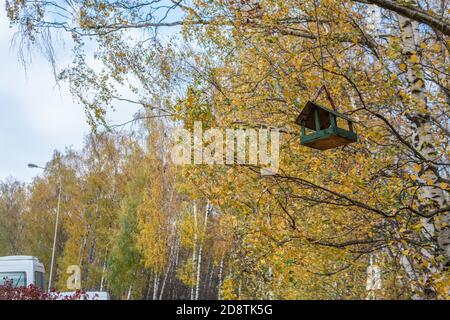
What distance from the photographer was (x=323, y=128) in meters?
3.79

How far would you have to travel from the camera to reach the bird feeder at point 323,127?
3.58 meters

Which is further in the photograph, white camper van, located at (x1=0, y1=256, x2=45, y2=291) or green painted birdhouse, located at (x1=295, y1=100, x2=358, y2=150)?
white camper van, located at (x1=0, y1=256, x2=45, y2=291)

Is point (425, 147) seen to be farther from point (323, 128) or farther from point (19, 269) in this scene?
point (19, 269)

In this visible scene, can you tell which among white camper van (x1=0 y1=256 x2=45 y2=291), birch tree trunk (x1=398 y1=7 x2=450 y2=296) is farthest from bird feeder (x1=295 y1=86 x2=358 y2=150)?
white camper van (x1=0 y1=256 x2=45 y2=291)

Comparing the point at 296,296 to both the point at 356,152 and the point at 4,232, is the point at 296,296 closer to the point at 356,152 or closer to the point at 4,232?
the point at 356,152

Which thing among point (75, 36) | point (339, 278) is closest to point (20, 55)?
point (75, 36)

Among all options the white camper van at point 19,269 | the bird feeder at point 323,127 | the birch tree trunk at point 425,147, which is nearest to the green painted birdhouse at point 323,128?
the bird feeder at point 323,127

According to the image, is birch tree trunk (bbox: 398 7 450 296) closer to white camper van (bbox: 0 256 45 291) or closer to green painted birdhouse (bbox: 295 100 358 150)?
green painted birdhouse (bbox: 295 100 358 150)

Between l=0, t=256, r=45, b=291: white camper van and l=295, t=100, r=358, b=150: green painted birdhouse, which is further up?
l=295, t=100, r=358, b=150: green painted birdhouse

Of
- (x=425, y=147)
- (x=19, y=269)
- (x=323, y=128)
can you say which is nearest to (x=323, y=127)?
(x=323, y=128)

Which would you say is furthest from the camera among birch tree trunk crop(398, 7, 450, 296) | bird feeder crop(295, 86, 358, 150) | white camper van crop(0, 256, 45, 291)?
white camper van crop(0, 256, 45, 291)

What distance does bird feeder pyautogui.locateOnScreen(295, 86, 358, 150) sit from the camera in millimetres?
3576
